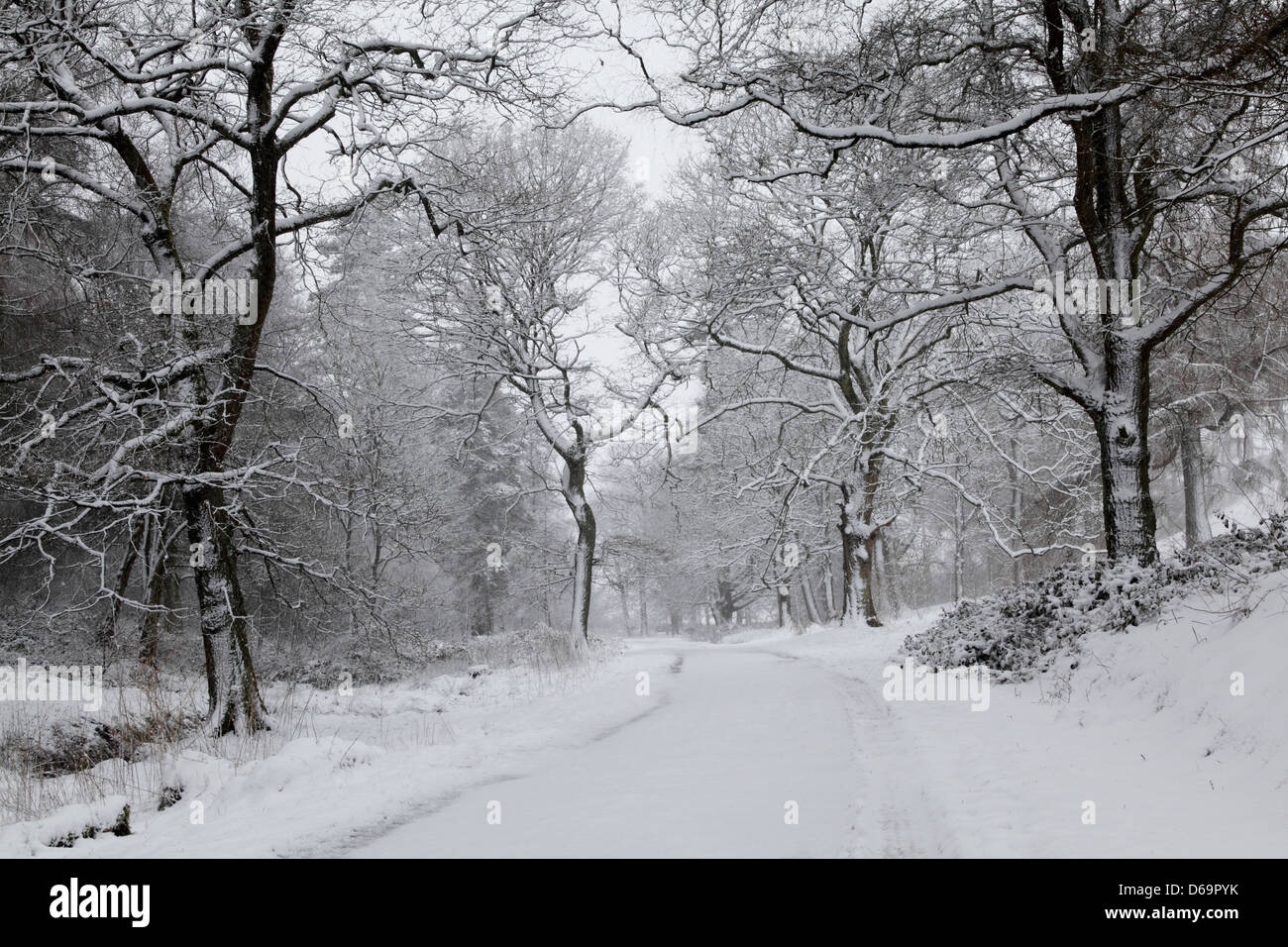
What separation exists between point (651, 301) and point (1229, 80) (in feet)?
49.3

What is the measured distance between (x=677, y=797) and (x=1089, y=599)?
657cm

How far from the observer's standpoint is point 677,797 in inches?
198

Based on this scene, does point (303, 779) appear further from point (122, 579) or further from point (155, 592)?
point (122, 579)

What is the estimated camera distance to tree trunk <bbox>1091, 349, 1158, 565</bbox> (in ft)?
31.3

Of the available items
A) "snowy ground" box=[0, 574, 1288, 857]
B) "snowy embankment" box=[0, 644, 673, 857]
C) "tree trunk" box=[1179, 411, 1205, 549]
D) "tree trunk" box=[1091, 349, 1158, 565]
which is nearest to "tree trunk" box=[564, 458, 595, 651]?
"snowy embankment" box=[0, 644, 673, 857]

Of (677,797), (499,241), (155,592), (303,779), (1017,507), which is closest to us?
(677,797)

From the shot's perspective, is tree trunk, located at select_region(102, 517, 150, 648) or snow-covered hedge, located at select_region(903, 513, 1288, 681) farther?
tree trunk, located at select_region(102, 517, 150, 648)

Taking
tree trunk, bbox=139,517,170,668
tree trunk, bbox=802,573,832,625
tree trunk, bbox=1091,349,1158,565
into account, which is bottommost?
tree trunk, bbox=802,573,832,625

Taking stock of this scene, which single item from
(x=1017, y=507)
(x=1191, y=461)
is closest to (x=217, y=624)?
(x=1191, y=461)

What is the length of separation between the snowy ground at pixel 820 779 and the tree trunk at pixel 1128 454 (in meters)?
2.27

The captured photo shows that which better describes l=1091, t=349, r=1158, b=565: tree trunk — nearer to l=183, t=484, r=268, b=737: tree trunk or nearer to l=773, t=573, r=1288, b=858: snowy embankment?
l=773, t=573, r=1288, b=858: snowy embankment

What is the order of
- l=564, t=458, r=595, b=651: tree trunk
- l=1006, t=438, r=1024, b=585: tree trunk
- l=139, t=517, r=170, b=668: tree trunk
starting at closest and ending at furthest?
l=139, t=517, r=170, b=668: tree trunk < l=564, t=458, r=595, b=651: tree trunk < l=1006, t=438, r=1024, b=585: tree trunk

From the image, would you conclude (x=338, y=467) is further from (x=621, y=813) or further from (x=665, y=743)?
(x=621, y=813)

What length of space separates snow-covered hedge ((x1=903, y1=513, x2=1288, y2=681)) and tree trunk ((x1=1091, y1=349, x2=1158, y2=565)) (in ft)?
1.70
